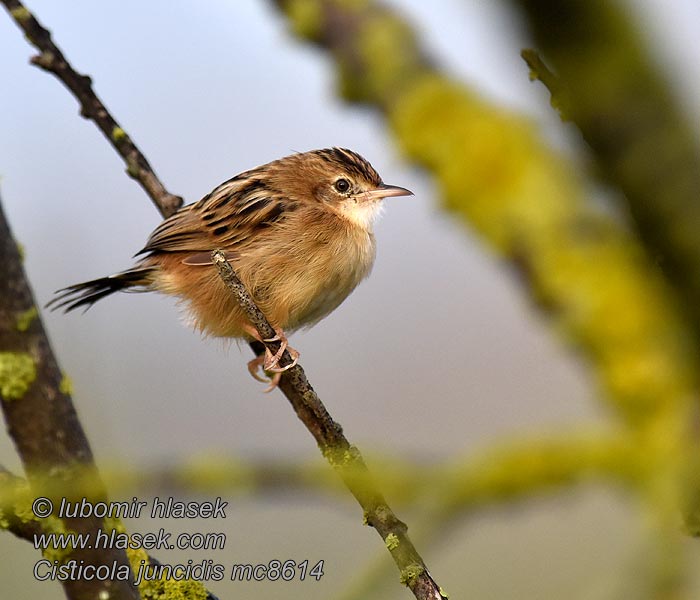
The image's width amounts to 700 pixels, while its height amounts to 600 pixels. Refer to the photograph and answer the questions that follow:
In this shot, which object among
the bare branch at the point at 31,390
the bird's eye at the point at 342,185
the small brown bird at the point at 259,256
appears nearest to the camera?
the bare branch at the point at 31,390

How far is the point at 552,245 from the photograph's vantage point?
0.86m

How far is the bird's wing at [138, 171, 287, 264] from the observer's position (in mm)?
5078

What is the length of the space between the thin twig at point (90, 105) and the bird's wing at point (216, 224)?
0.30 metres

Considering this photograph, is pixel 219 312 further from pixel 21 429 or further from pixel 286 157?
pixel 21 429

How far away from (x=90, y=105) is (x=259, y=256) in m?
1.65

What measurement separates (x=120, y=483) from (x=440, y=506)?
0.35 metres

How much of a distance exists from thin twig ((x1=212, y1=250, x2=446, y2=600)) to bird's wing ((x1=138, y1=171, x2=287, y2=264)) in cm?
145

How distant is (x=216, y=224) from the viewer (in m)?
5.18

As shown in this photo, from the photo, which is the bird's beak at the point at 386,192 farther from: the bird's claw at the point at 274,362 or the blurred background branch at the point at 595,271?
the blurred background branch at the point at 595,271

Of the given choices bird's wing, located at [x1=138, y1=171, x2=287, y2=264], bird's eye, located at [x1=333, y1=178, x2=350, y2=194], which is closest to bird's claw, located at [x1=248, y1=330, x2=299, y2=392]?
bird's wing, located at [x1=138, y1=171, x2=287, y2=264]

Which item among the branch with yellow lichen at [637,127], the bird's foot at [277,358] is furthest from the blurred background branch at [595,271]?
the bird's foot at [277,358]

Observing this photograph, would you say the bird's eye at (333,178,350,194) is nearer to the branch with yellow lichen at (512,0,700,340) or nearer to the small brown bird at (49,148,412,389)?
the small brown bird at (49,148,412,389)

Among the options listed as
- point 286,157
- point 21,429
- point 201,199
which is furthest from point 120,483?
point 286,157

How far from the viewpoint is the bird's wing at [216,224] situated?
16.7ft
